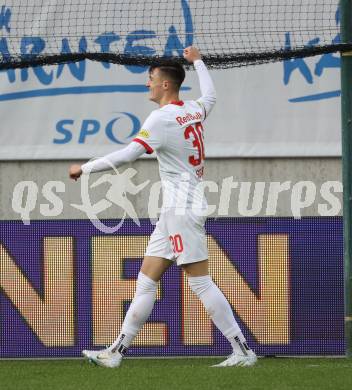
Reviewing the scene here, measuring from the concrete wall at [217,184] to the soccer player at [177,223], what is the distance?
2810 mm

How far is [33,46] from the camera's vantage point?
10445 mm

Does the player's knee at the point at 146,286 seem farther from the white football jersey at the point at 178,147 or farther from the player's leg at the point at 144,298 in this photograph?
the white football jersey at the point at 178,147

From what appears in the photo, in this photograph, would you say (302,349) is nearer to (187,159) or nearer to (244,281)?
(244,281)

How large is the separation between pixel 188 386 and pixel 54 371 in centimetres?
139

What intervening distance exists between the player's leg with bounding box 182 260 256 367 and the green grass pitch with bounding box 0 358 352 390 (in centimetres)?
14

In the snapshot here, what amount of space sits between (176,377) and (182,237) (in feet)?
3.13

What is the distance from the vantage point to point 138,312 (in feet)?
23.4

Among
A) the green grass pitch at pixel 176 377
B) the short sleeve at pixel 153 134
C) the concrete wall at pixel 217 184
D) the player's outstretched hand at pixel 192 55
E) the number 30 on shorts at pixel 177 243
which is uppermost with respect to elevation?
the player's outstretched hand at pixel 192 55

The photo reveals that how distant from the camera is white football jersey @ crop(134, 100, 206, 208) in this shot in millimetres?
6973

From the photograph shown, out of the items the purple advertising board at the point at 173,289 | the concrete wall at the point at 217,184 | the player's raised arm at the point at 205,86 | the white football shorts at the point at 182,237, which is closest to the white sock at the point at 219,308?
the white football shorts at the point at 182,237

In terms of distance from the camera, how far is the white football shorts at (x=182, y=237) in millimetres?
7039

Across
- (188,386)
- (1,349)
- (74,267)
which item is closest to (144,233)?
(74,267)

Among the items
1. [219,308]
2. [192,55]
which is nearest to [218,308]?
[219,308]

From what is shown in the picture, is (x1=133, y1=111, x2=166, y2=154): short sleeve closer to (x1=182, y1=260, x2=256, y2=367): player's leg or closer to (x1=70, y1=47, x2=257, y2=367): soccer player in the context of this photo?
(x1=70, y1=47, x2=257, y2=367): soccer player
